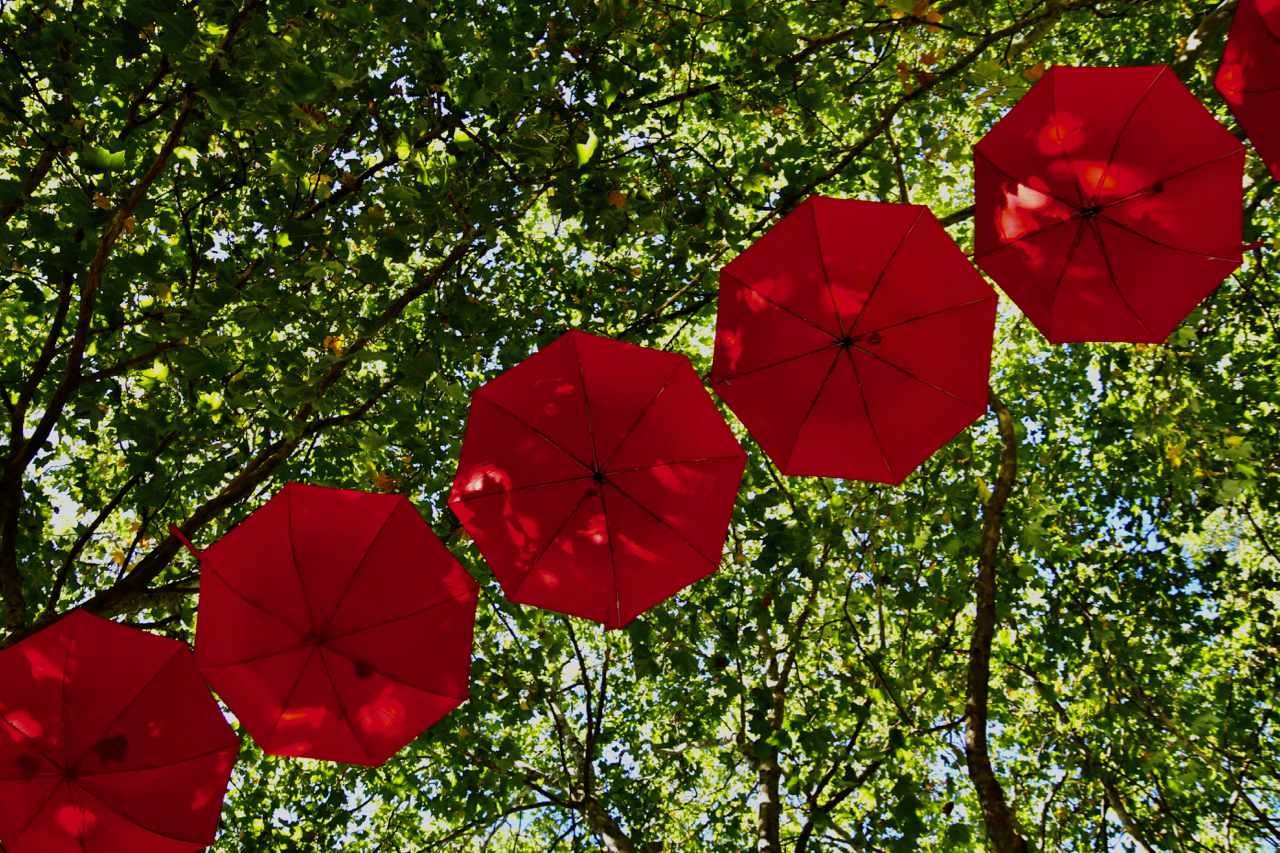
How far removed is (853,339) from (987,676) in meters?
2.89

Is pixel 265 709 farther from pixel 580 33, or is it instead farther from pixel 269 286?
pixel 580 33

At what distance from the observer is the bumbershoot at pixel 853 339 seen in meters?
3.34

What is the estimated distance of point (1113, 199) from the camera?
3.40 metres

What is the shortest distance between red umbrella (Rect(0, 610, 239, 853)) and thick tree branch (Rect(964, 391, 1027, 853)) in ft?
14.5

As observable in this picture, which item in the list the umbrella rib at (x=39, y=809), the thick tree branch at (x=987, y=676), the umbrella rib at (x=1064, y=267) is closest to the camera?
the umbrella rib at (x=39, y=809)

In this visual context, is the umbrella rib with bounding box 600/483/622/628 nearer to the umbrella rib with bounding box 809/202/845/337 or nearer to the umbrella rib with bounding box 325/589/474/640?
the umbrella rib with bounding box 325/589/474/640

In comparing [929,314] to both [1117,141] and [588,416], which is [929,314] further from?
[588,416]

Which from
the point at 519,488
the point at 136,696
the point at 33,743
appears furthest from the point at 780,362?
the point at 33,743

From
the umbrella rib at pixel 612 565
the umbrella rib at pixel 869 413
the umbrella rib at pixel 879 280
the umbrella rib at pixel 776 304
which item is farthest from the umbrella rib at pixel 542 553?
the umbrella rib at pixel 879 280

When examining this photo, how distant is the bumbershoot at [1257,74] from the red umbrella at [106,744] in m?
6.03

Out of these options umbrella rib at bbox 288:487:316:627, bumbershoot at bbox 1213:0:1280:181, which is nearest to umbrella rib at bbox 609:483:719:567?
umbrella rib at bbox 288:487:316:627

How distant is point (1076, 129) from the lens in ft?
11.3

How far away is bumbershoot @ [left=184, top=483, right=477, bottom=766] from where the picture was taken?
10.9ft

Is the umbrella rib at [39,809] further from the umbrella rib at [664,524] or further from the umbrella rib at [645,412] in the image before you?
the umbrella rib at [645,412]
